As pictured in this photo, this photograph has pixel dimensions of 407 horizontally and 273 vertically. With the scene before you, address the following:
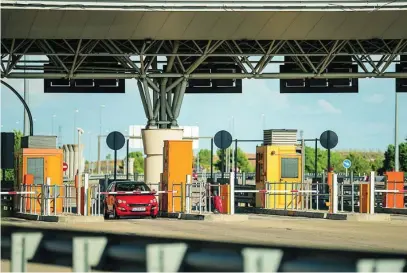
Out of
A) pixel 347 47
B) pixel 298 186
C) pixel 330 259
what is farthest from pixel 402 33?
pixel 330 259

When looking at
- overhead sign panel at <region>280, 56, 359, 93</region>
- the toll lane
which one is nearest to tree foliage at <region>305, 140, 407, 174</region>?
overhead sign panel at <region>280, 56, 359, 93</region>

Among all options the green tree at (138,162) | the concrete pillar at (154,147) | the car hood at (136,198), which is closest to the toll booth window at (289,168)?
the concrete pillar at (154,147)

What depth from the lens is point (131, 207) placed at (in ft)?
123

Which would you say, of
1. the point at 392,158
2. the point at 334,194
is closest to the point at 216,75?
the point at 334,194

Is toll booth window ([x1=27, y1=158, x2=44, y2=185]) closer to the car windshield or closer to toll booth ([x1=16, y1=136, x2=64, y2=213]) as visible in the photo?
toll booth ([x1=16, y1=136, x2=64, y2=213])

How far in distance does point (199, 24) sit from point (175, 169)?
4943 mm

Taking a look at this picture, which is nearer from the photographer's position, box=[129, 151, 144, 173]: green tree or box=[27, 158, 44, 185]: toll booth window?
box=[27, 158, 44, 185]: toll booth window

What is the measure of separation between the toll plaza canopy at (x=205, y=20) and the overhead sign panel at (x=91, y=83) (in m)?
5.07

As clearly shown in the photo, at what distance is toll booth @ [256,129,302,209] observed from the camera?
43.2 meters

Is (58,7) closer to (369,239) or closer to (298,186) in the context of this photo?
(298,186)

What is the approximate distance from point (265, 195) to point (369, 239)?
17970mm

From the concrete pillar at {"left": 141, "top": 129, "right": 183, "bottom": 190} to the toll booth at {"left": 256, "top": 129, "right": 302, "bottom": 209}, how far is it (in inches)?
133

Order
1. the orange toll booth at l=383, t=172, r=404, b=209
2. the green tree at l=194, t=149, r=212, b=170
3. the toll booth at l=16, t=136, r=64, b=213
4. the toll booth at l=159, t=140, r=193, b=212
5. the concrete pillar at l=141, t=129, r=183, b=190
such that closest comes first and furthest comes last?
the toll booth at l=159, t=140, r=193, b=212, the toll booth at l=16, t=136, r=64, b=213, the orange toll booth at l=383, t=172, r=404, b=209, the concrete pillar at l=141, t=129, r=183, b=190, the green tree at l=194, t=149, r=212, b=170

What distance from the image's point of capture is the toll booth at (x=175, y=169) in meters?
38.5
